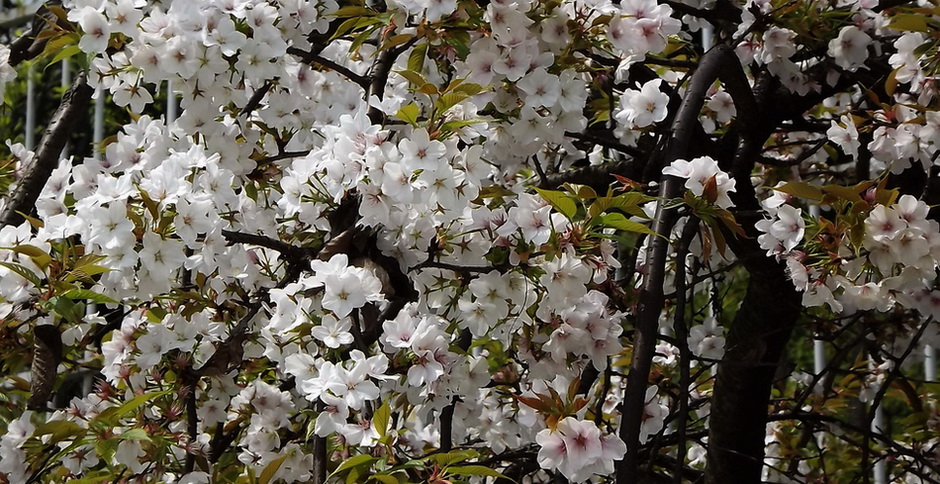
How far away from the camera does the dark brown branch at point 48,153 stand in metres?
1.55

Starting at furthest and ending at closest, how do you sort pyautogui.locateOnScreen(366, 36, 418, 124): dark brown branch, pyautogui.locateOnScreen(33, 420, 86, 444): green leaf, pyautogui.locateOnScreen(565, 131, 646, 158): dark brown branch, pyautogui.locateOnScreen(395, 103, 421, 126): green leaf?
pyautogui.locateOnScreen(565, 131, 646, 158): dark brown branch, pyautogui.locateOnScreen(366, 36, 418, 124): dark brown branch, pyautogui.locateOnScreen(33, 420, 86, 444): green leaf, pyautogui.locateOnScreen(395, 103, 421, 126): green leaf

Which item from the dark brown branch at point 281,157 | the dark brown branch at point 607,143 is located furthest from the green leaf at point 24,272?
the dark brown branch at point 607,143

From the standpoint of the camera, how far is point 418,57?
122cm

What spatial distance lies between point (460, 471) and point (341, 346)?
220 mm

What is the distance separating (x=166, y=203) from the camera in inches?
42.4

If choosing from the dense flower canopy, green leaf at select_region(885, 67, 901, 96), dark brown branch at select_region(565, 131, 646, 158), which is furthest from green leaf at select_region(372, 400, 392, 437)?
green leaf at select_region(885, 67, 901, 96)

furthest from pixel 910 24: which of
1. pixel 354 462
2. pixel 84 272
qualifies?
pixel 84 272

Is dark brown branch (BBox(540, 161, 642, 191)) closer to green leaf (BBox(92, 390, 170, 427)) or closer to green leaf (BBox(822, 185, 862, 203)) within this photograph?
green leaf (BBox(822, 185, 862, 203))

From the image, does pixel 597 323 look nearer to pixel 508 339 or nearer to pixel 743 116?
pixel 508 339

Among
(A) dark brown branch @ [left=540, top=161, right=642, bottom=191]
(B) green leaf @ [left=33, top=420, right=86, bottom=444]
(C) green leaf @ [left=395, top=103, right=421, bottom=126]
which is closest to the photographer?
(C) green leaf @ [left=395, top=103, right=421, bottom=126]

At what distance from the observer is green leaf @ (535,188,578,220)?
39.0 inches

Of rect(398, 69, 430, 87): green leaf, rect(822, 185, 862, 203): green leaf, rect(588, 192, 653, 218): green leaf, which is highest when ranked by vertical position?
rect(822, 185, 862, 203): green leaf

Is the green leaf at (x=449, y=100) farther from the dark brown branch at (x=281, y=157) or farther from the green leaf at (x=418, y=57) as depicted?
the dark brown branch at (x=281, y=157)

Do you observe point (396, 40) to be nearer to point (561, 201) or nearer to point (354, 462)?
point (561, 201)
